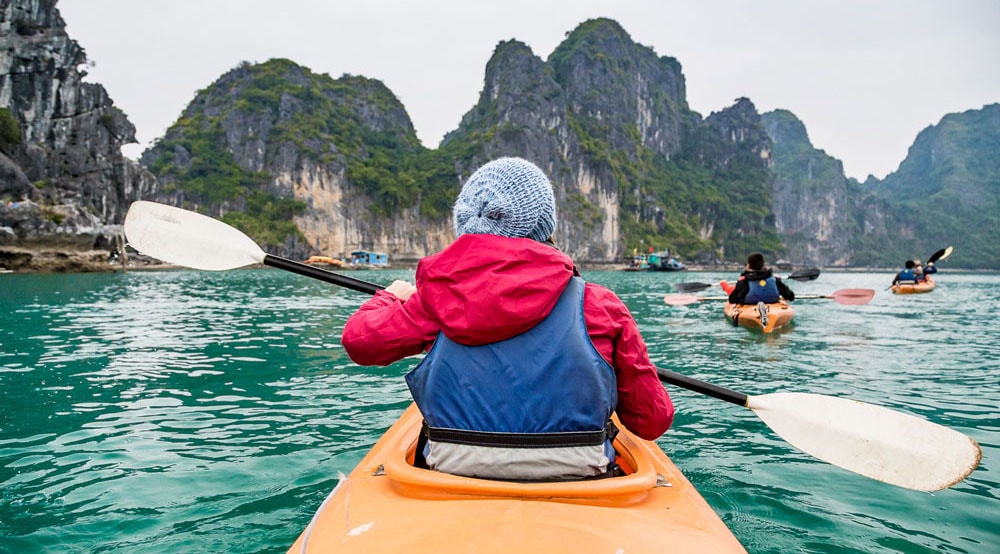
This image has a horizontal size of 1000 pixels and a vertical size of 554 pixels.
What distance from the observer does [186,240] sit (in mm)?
3586

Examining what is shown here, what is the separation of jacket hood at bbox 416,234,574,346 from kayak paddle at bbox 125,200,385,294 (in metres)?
1.84

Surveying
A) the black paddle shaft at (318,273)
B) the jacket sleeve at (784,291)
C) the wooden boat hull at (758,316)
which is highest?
the black paddle shaft at (318,273)

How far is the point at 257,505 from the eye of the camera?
2.94 metres

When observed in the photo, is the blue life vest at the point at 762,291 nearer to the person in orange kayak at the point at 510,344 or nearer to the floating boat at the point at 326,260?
the floating boat at the point at 326,260

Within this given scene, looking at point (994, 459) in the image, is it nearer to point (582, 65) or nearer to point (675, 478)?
point (675, 478)

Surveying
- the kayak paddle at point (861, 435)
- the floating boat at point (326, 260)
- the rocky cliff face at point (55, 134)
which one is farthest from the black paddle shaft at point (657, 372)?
the rocky cliff face at point (55, 134)

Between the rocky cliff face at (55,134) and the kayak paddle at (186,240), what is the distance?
37642mm

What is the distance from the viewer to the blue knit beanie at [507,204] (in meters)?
1.77

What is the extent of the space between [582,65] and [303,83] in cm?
5729

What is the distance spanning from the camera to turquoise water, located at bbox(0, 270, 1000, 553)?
2730mm

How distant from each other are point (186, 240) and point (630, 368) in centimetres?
307

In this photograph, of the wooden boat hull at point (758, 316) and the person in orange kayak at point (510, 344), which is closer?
the person in orange kayak at point (510, 344)

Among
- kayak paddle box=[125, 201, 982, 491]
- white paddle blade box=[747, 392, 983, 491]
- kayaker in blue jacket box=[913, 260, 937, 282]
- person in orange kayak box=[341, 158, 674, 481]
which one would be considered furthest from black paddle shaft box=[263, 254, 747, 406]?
kayaker in blue jacket box=[913, 260, 937, 282]

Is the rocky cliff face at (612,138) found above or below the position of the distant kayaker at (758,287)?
above
